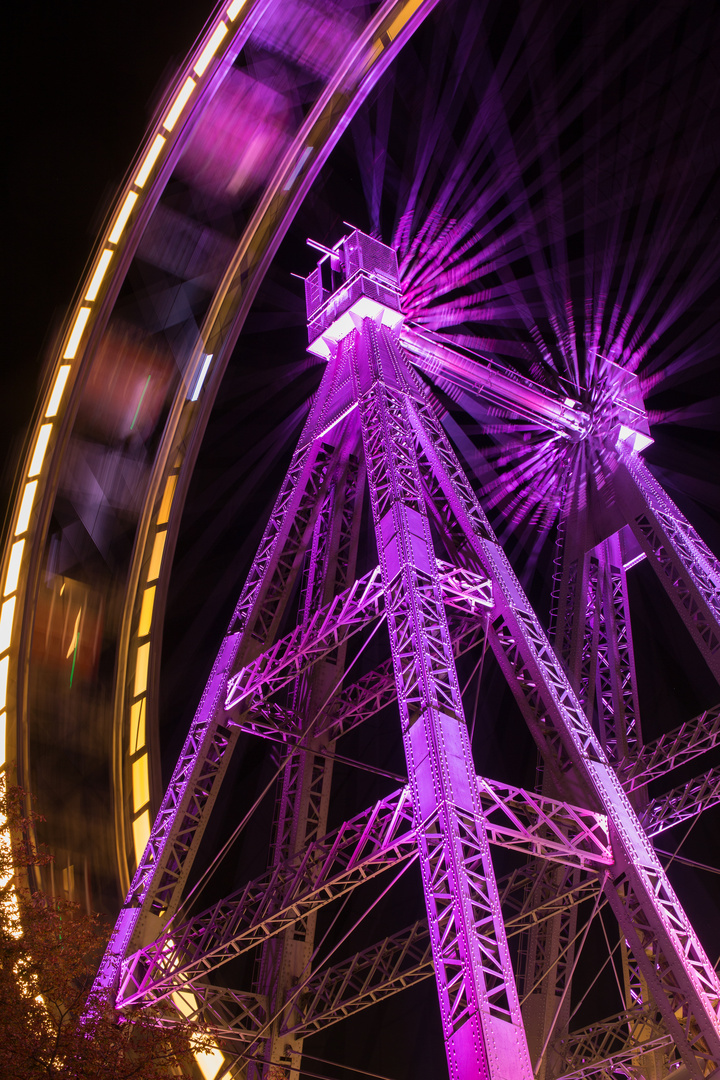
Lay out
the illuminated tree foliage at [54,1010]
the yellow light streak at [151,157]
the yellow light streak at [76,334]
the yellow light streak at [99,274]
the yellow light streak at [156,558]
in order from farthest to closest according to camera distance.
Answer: the yellow light streak at [156,558]
the yellow light streak at [76,334]
the yellow light streak at [99,274]
the yellow light streak at [151,157]
the illuminated tree foliage at [54,1010]

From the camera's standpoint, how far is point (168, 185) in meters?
12.6

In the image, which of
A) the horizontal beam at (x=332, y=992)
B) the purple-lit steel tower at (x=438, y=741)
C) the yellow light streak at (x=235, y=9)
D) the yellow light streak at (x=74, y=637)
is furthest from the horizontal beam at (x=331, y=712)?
the yellow light streak at (x=235, y=9)

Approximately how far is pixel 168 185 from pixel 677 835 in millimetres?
16597

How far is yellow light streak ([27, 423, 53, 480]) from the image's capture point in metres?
12.6

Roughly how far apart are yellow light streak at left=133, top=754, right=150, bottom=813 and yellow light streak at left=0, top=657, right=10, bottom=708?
2.34 meters

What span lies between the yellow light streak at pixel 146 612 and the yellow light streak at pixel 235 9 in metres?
8.00

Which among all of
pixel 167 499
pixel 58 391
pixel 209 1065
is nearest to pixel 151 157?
pixel 58 391

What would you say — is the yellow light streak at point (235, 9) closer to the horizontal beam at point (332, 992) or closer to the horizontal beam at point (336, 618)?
the horizontal beam at point (336, 618)

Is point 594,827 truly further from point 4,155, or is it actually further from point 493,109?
point 4,155

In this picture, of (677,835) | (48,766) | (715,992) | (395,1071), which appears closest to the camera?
(715,992)

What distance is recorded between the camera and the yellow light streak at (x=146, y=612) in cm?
1359

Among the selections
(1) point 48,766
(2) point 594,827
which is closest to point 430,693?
(2) point 594,827

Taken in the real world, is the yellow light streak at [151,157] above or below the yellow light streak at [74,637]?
above

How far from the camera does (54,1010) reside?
27.8ft
